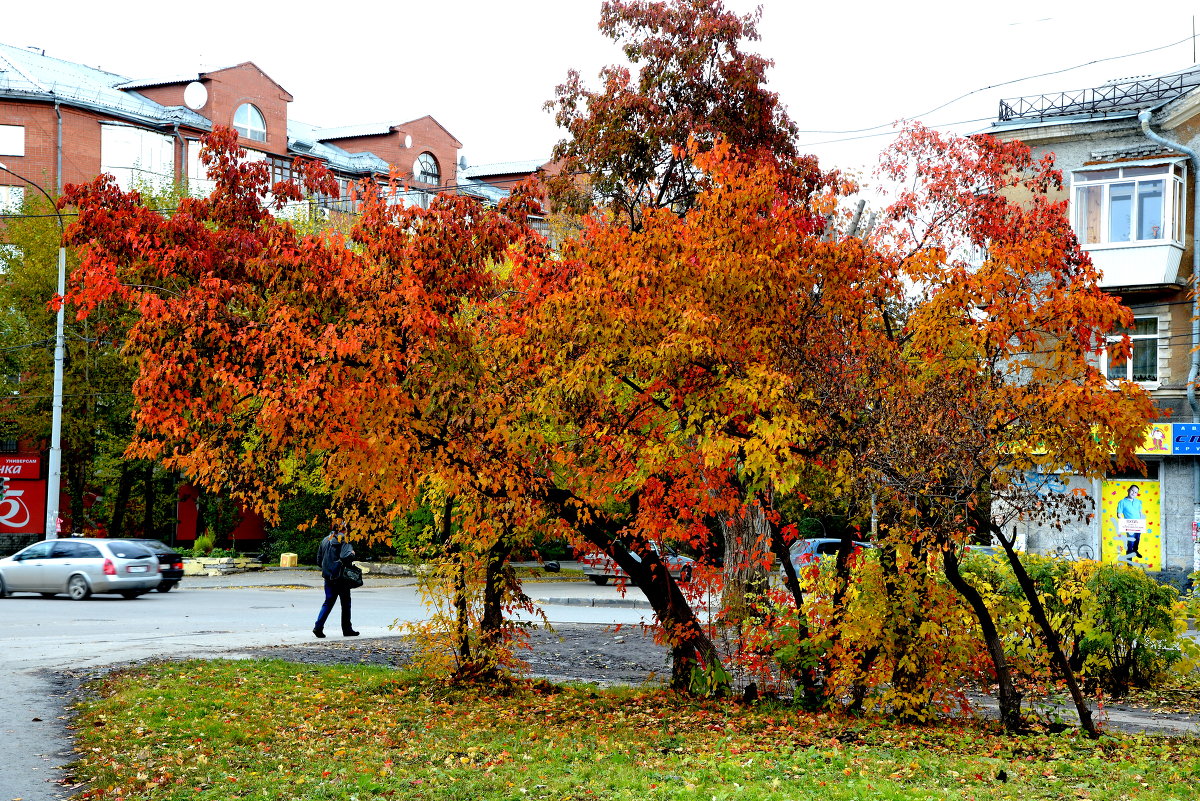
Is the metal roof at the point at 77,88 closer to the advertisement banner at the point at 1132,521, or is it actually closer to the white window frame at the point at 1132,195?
the white window frame at the point at 1132,195

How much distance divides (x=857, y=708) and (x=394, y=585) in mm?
24106

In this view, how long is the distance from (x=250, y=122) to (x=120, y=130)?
8.45 meters

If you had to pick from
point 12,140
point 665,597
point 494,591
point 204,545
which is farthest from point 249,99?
point 665,597

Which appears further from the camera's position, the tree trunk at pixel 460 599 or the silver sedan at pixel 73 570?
the silver sedan at pixel 73 570

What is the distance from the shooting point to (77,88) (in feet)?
167

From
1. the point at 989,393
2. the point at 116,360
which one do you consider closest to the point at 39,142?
the point at 116,360

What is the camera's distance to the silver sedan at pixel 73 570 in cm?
2475

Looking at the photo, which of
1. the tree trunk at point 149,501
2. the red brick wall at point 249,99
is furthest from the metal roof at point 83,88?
the tree trunk at point 149,501

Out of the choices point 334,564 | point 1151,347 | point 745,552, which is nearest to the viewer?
point 745,552

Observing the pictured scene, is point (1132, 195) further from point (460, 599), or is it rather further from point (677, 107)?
point (460, 599)

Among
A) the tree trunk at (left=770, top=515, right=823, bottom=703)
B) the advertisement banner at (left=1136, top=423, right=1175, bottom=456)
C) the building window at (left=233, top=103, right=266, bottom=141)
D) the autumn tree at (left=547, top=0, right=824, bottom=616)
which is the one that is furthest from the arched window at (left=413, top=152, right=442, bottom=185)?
the tree trunk at (left=770, top=515, right=823, bottom=703)

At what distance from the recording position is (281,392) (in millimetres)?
9234

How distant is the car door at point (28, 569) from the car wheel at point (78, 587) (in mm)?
698

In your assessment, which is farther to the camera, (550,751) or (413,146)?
(413,146)
